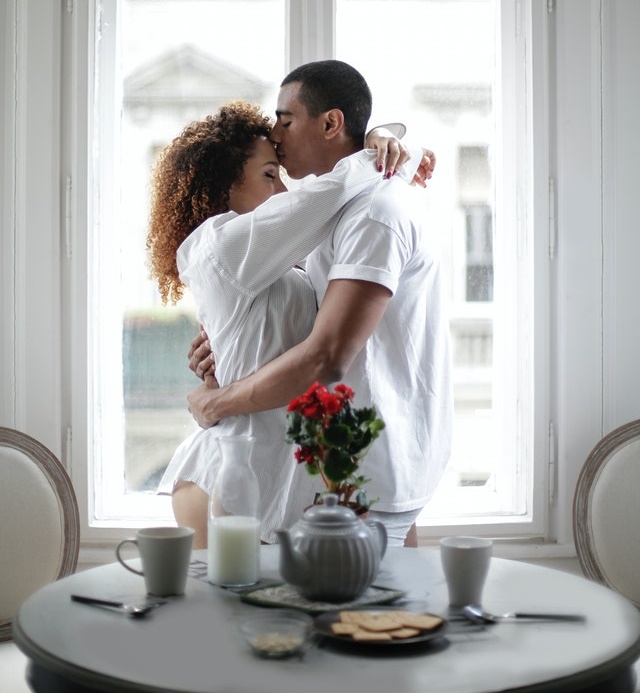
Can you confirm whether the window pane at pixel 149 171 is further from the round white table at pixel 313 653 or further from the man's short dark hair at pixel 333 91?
the round white table at pixel 313 653

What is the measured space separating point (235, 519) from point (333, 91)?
106 centimetres

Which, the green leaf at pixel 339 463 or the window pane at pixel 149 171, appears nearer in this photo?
the green leaf at pixel 339 463

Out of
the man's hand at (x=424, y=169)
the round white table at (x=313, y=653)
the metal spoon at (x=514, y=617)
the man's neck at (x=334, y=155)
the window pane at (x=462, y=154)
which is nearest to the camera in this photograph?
the round white table at (x=313, y=653)

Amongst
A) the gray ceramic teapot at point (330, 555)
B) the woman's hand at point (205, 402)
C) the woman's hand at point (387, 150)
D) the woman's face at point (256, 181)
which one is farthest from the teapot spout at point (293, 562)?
the woman's face at point (256, 181)

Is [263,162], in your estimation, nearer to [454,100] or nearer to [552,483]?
[454,100]

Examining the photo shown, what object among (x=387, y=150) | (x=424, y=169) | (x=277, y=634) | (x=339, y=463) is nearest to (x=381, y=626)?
(x=277, y=634)

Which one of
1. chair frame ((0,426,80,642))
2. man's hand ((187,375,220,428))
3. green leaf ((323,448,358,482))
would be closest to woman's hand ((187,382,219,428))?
man's hand ((187,375,220,428))

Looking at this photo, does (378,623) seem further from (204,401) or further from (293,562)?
(204,401)

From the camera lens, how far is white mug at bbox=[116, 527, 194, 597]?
3.86ft

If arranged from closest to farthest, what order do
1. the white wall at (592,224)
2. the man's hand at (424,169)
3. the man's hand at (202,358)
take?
the man's hand at (202,358) < the man's hand at (424,169) < the white wall at (592,224)

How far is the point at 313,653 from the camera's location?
966 mm

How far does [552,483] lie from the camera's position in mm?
2395

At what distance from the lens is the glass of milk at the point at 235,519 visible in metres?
1.21

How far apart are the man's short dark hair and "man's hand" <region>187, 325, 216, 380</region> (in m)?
0.54
